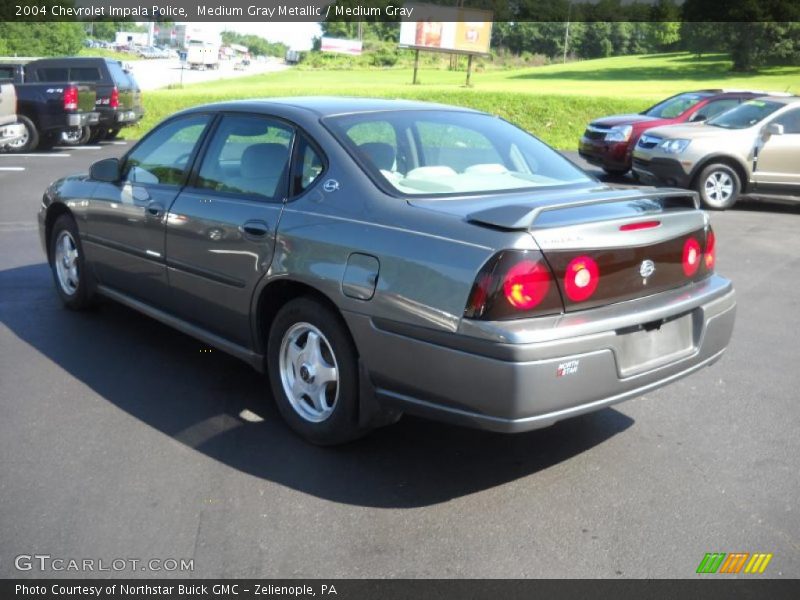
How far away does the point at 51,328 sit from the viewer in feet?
19.8

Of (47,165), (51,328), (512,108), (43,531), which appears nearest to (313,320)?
(43,531)

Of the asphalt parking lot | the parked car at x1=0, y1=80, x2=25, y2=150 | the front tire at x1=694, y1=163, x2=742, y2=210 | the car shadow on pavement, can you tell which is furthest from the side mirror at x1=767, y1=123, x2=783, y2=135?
the parked car at x1=0, y1=80, x2=25, y2=150

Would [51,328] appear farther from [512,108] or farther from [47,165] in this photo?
[512,108]

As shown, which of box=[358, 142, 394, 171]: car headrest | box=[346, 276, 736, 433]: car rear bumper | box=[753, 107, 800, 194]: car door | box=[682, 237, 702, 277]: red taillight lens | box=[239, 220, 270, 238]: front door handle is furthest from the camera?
box=[753, 107, 800, 194]: car door

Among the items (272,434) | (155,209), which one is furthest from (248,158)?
(272,434)

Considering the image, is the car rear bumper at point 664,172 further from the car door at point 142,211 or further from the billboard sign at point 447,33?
the billboard sign at point 447,33

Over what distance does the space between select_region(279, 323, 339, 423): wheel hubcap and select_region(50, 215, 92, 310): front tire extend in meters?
2.46

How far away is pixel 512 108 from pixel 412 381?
23201 mm

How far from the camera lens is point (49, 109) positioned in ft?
60.1

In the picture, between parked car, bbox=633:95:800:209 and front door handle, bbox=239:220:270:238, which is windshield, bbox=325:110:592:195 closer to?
front door handle, bbox=239:220:270:238

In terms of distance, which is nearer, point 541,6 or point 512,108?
point 512,108

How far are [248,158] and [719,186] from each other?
375 inches

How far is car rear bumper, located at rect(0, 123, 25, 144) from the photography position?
59.3 ft

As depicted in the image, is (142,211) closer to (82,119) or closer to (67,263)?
(67,263)
